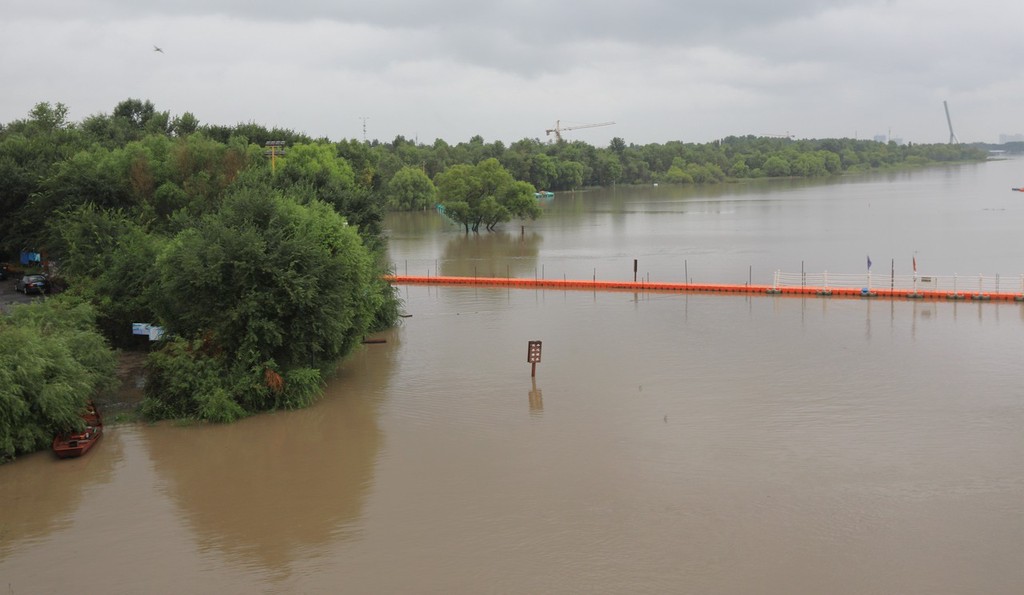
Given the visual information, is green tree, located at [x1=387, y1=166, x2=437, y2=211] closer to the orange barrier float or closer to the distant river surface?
the orange barrier float

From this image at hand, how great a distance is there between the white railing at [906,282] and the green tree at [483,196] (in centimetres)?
2468

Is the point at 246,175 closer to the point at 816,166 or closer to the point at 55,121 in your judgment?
the point at 55,121

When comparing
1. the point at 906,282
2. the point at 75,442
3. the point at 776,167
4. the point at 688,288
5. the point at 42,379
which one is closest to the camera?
the point at 42,379

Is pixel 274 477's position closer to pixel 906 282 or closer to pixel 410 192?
pixel 906 282

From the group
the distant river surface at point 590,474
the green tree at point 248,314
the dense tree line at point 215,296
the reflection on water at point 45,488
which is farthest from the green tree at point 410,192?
the reflection on water at point 45,488

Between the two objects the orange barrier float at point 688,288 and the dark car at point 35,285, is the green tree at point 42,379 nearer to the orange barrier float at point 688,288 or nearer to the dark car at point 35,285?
the orange barrier float at point 688,288

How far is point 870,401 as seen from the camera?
2006 centimetres

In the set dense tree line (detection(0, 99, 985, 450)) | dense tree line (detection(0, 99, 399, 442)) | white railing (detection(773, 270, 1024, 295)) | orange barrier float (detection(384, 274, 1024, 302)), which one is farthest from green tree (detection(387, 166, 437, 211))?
dense tree line (detection(0, 99, 399, 442))

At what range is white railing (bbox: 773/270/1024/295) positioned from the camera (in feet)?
108

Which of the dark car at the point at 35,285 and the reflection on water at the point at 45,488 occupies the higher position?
the dark car at the point at 35,285

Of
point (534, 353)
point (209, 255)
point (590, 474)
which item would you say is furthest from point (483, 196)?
point (590, 474)

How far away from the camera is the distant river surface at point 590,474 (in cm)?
1297

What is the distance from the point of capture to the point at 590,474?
1614 cm

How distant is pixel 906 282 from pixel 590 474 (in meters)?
24.3
